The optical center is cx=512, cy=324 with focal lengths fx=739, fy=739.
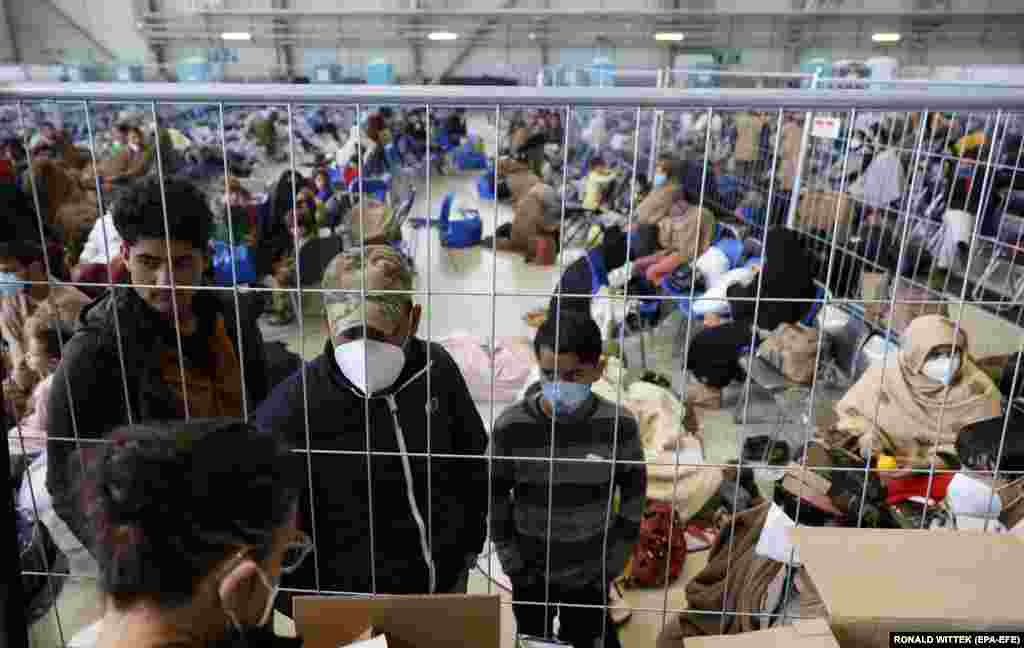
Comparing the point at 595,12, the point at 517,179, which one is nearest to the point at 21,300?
the point at 517,179

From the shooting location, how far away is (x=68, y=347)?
1654 mm

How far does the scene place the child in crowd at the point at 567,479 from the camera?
71.2 inches

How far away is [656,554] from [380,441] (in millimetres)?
1525

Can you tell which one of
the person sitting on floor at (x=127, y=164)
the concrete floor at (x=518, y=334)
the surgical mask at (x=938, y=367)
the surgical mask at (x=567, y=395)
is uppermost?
the surgical mask at (x=567, y=395)

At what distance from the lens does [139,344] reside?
1666 mm

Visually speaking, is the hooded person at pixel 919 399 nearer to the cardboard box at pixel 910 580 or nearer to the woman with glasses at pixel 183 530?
the cardboard box at pixel 910 580

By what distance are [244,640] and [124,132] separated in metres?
9.86

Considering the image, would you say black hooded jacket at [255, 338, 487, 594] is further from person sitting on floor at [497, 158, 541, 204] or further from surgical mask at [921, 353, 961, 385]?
person sitting on floor at [497, 158, 541, 204]

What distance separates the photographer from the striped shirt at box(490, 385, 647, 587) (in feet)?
5.94

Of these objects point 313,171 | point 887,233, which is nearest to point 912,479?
point 887,233

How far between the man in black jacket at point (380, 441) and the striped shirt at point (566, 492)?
0.09 meters

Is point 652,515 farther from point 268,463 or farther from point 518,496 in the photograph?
point 268,463

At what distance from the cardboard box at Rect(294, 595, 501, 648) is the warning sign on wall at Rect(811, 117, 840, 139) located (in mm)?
5134

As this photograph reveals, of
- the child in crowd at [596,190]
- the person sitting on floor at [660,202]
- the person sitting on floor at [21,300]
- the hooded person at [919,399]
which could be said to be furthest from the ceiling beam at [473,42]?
the person sitting on floor at [21,300]
